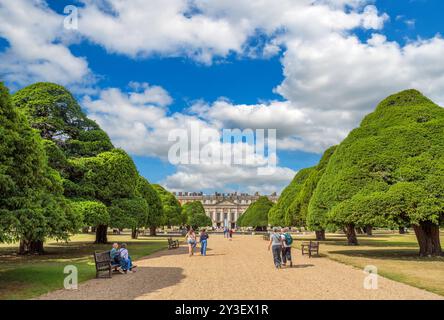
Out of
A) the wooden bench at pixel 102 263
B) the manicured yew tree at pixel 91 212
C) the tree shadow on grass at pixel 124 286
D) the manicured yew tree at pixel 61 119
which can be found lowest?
the tree shadow on grass at pixel 124 286

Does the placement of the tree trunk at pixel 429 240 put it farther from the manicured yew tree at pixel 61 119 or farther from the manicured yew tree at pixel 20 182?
the manicured yew tree at pixel 61 119

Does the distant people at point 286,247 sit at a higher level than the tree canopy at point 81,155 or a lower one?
lower

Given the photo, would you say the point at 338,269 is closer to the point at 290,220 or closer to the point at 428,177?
the point at 428,177

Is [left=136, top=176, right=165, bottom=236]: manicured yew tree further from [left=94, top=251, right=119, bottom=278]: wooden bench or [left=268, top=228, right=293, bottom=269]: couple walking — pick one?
[left=94, top=251, right=119, bottom=278]: wooden bench

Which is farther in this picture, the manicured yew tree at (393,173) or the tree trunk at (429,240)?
the tree trunk at (429,240)

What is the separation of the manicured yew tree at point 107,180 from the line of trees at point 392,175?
1498 cm

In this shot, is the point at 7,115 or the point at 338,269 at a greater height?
the point at 7,115

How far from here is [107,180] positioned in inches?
1266

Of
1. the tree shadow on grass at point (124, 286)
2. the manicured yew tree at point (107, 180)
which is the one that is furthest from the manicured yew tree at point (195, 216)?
the tree shadow on grass at point (124, 286)

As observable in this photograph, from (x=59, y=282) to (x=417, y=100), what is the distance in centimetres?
2624

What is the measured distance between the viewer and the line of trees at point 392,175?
22.5 meters
